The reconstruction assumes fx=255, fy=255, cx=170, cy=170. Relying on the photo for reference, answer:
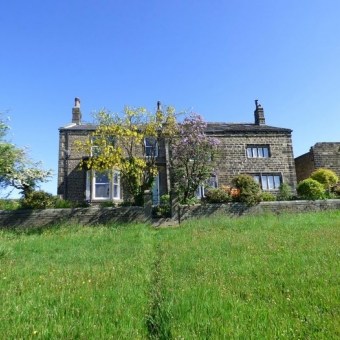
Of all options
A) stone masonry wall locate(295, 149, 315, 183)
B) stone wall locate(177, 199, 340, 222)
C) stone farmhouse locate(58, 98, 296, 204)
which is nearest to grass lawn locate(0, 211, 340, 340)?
stone wall locate(177, 199, 340, 222)

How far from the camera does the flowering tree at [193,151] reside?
18344 mm

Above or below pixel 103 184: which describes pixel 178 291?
below

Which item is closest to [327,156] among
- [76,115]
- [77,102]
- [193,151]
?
[193,151]

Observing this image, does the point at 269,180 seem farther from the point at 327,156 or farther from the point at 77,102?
the point at 77,102

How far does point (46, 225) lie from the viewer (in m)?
14.0

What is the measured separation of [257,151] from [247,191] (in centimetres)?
1193

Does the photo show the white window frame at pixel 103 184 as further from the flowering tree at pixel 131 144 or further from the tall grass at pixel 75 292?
the tall grass at pixel 75 292

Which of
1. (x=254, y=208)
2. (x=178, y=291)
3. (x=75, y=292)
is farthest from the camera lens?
(x=254, y=208)

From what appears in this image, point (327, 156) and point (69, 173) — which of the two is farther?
point (327, 156)

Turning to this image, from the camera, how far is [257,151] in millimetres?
26344

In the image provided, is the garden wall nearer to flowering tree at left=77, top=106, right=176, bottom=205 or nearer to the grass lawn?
flowering tree at left=77, top=106, right=176, bottom=205

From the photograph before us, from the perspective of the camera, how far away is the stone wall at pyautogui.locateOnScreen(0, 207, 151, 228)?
14008mm

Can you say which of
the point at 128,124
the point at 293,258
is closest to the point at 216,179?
the point at 128,124

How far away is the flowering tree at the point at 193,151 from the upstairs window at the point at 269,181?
8711mm
